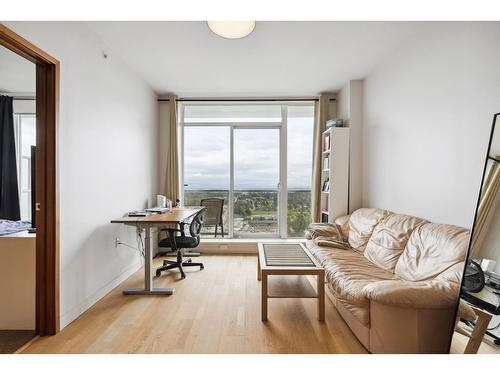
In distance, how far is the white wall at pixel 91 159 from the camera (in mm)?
2238

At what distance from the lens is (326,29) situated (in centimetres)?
258

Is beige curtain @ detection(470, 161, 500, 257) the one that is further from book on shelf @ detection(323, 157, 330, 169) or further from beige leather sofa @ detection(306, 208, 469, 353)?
book on shelf @ detection(323, 157, 330, 169)

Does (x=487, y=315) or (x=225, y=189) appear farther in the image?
(x=225, y=189)

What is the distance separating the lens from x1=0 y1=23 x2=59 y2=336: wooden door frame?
2094 mm

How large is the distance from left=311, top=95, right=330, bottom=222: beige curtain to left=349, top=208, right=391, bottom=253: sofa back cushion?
0.94 m

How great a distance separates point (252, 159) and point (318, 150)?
1.15m

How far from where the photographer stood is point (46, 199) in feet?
6.89

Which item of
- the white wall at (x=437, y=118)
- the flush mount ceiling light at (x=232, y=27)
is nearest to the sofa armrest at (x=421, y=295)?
the white wall at (x=437, y=118)

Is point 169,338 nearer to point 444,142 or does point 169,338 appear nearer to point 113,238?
point 113,238

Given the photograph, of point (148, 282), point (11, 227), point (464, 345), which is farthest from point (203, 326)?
point (11, 227)

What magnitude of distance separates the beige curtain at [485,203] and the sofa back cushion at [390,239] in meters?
0.79

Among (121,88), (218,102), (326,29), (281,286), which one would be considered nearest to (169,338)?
(281,286)

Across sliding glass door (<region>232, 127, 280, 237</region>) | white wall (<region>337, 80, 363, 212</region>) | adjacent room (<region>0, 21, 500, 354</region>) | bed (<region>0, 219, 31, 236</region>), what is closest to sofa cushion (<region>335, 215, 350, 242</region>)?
adjacent room (<region>0, 21, 500, 354</region>)

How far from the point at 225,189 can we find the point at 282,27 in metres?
2.81
